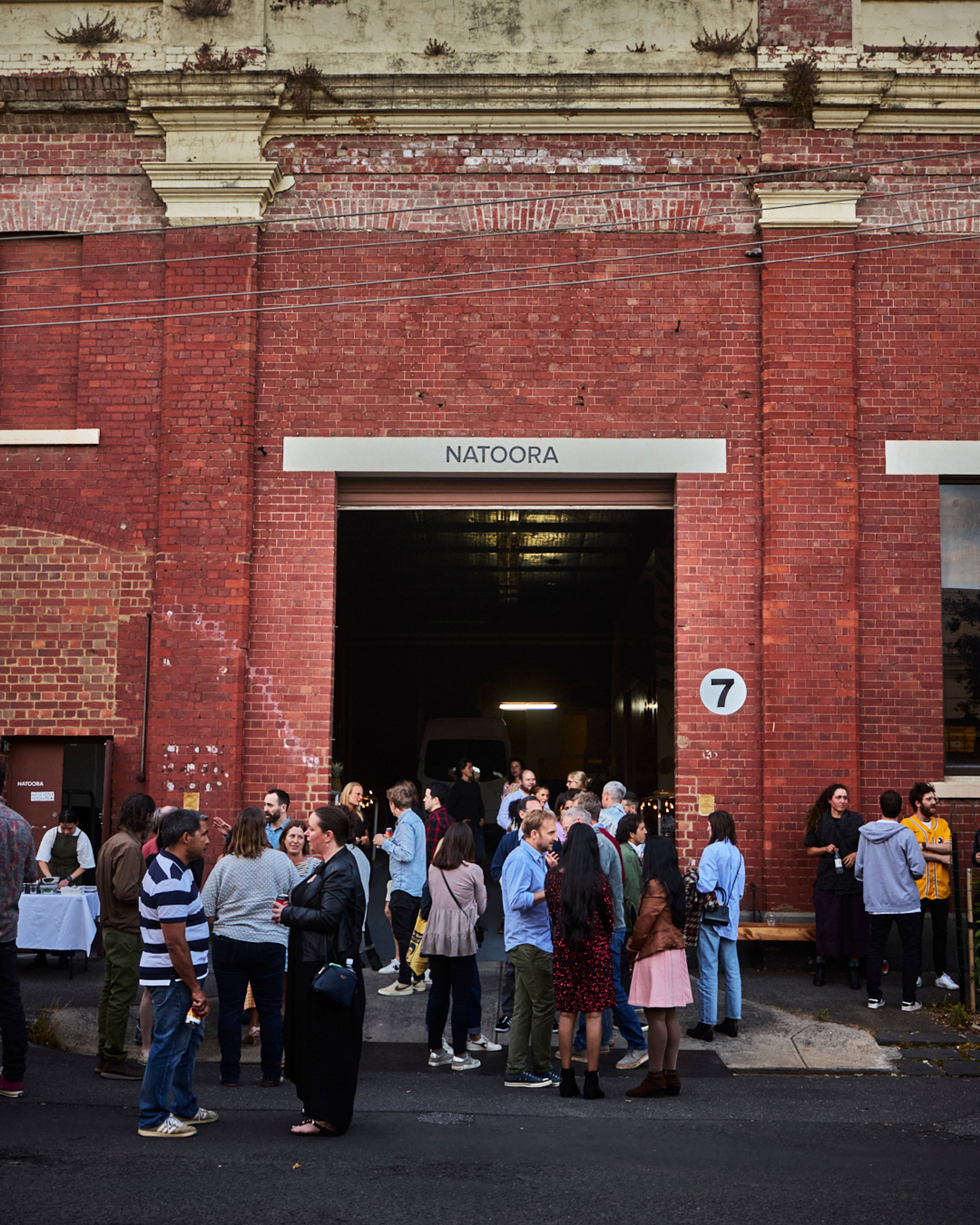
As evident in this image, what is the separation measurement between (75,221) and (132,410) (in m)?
2.22

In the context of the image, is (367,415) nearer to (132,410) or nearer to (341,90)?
(132,410)

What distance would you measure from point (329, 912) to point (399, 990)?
14.5ft

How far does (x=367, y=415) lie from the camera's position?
13.4 meters

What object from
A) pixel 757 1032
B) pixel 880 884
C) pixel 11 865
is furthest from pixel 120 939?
pixel 880 884

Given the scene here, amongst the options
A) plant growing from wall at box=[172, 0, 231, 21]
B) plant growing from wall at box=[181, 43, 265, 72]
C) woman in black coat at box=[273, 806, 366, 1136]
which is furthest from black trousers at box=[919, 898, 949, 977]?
plant growing from wall at box=[172, 0, 231, 21]

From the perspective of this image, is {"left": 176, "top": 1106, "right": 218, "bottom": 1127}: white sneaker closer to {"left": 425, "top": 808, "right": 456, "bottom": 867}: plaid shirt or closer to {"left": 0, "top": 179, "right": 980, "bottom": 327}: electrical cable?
{"left": 425, "top": 808, "right": 456, "bottom": 867}: plaid shirt

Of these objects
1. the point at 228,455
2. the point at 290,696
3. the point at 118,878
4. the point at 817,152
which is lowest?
the point at 118,878

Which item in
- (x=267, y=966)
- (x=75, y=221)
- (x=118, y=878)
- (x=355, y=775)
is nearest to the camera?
(x=267, y=966)

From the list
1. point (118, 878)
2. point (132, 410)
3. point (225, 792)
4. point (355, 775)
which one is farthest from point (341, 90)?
point (355, 775)

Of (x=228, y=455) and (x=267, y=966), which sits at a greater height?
(x=228, y=455)

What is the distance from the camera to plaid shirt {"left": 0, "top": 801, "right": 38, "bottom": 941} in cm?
792

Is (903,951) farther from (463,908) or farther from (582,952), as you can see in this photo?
(463,908)

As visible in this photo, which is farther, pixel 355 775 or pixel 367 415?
pixel 355 775

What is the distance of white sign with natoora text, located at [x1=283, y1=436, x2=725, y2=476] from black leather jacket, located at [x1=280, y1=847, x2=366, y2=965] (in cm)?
663
